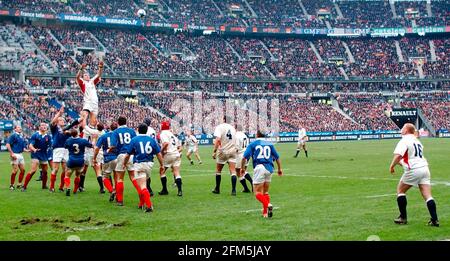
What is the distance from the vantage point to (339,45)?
98.3 meters

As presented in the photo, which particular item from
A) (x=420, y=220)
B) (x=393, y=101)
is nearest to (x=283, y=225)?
(x=420, y=220)

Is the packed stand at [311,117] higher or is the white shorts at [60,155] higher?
the packed stand at [311,117]

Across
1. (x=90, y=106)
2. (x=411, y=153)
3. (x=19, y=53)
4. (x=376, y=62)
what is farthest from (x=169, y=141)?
(x=376, y=62)

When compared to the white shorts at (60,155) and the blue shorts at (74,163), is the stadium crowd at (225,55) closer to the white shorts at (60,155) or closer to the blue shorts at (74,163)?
the white shorts at (60,155)

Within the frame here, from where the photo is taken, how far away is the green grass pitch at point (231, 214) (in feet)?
39.6

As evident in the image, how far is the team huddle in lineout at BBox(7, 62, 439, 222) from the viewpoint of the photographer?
A: 13367 mm

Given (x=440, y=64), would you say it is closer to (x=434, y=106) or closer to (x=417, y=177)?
(x=434, y=106)

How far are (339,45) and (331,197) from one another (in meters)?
83.1

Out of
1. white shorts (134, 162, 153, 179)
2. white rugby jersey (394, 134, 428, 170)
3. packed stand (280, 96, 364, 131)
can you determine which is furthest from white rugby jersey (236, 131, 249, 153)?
packed stand (280, 96, 364, 131)

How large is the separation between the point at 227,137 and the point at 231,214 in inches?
228

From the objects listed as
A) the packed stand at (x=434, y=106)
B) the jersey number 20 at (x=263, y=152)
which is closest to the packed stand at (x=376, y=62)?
the packed stand at (x=434, y=106)

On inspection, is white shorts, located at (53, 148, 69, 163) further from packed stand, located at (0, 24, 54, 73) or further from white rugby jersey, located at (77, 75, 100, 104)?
packed stand, located at (0, 24, 54, 73)

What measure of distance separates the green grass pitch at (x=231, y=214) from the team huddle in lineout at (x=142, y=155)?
1.71 feet

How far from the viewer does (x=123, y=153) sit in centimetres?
1730
